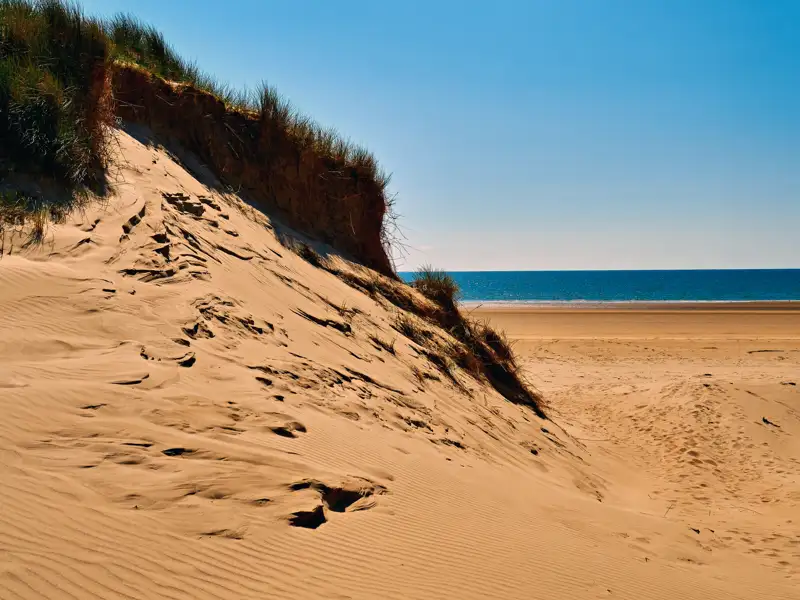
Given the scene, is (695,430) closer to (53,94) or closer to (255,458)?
(255,458)

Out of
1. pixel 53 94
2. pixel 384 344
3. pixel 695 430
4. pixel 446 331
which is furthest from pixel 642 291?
pixel 53 94

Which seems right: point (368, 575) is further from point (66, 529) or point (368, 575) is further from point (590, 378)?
point (590, 378)

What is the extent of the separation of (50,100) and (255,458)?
4.69m

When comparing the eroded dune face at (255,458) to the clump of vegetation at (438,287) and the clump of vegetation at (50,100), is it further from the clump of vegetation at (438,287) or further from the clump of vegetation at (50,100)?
the clump of vegetation at (438,287)

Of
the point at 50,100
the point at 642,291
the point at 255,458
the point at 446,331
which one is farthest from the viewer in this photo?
the point at 642,291

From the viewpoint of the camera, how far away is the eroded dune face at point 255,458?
278 centimetres

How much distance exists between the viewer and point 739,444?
9.72 m

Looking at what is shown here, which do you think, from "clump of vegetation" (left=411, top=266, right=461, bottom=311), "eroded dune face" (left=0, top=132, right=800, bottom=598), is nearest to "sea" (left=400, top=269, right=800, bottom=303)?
"clump of vegetation" (left=411, top=266, right=461, bottom=311)

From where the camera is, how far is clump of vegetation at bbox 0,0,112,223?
565cm

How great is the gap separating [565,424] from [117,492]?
334 inches

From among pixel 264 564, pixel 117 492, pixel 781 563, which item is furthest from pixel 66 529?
pixel 781 563

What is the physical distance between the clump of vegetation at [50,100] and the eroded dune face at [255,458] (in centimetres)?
46

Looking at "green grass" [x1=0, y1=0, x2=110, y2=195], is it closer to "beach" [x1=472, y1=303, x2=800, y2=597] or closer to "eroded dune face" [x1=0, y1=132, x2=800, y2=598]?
"eroded dune face" [x1=0, y1=132, x2=800, y2=598]

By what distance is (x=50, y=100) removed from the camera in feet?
19.9
